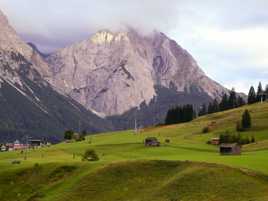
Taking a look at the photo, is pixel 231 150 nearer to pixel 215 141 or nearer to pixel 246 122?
pixel 215 141

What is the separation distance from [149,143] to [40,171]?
213 ft

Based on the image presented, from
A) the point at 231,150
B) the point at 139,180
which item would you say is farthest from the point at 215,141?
the point at 139,180

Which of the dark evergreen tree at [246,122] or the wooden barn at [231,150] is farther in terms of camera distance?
the dark evergreen tree at [246,122]

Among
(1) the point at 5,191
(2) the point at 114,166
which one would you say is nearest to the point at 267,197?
(2) the point at 114,166

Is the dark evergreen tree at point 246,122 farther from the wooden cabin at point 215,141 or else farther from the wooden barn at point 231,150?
the wooden barn at point 231,150

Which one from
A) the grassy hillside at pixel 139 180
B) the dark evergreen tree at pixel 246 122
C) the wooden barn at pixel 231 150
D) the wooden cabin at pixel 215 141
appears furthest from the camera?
the dark evergreen tree at pixel 246 122

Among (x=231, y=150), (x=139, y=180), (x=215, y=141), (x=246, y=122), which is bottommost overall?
(x=139, y=180)

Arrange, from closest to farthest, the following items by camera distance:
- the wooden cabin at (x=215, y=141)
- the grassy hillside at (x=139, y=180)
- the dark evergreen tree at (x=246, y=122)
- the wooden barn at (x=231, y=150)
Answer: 1. the grassy hillside at (x=139, y=180)
2. the wooden barn at (x=231, y=150)
3. the wooden cabin at (x=215, y=141)
4. the dark evergreen tree at (x=246, y=122)

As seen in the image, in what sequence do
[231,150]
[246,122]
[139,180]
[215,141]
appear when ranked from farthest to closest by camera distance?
[246,122] → [215,141] → [231,150] → [139,180]

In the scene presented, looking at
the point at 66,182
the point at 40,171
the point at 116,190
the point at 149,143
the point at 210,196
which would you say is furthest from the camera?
the point at 149,143

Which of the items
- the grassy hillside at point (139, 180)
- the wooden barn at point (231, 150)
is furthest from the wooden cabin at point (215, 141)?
the grassy hillside at point (139, 180)

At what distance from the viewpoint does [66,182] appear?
9469 centimetres

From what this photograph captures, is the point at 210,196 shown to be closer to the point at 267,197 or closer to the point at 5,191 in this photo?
the point at 267,197

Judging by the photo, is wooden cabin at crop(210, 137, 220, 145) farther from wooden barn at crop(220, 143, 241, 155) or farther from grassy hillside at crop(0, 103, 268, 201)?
grassy hillside at crop(0, 103, 268, 201)
